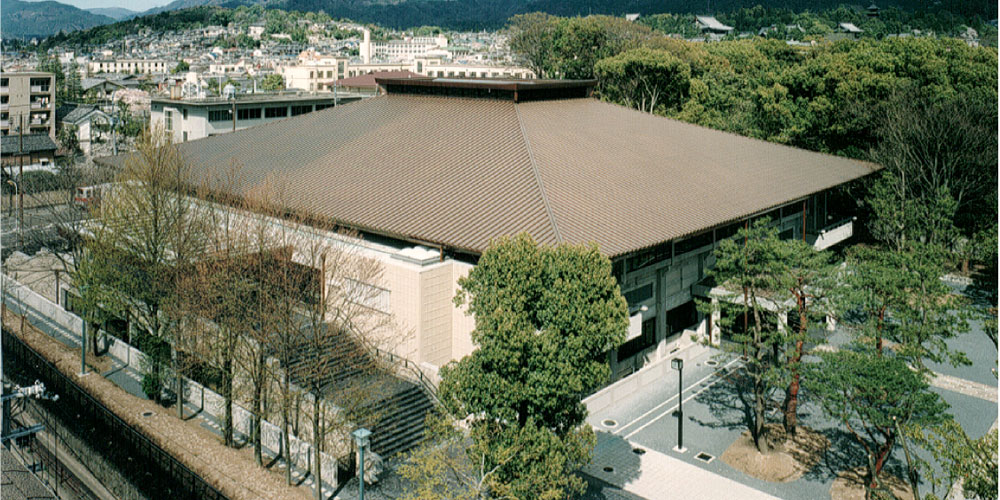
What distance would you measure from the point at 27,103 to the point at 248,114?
42.2 m

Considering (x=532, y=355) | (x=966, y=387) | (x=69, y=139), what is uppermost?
(x=69, y=139)

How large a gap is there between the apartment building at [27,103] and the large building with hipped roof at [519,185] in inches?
2531

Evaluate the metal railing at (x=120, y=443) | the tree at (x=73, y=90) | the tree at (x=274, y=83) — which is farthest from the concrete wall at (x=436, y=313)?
the tree at (x=73, y=90)

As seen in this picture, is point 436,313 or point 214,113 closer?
point 436,313

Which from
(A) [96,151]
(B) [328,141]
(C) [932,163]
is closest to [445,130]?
(B) [328,141]

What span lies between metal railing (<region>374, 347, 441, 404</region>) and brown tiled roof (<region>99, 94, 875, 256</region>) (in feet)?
15.4

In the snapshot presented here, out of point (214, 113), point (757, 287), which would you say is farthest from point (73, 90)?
point (757, 287)

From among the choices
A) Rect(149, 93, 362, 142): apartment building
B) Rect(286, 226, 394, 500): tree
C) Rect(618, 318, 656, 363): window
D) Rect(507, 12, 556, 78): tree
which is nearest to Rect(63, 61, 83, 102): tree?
Rect(149, 93, 362, 142): apartment building

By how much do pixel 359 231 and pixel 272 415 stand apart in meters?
9.09

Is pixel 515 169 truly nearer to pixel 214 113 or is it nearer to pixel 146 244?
pixel 146 244

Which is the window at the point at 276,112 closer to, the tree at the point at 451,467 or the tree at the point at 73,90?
the tree at the point at 451,467

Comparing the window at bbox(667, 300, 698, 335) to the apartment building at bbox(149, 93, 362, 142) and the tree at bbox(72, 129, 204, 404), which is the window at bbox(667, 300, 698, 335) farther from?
the apartment building at bbox(149, 93, 362, 142)

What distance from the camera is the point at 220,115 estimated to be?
73.6 metres

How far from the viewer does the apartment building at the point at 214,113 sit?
239 ft
